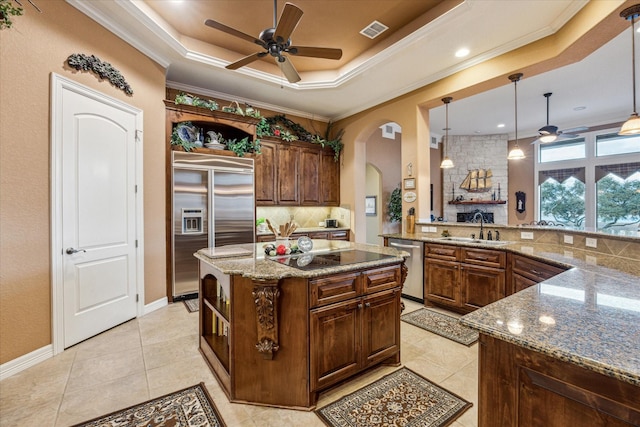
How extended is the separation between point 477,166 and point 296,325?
7.70 m

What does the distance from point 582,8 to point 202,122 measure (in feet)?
15.3

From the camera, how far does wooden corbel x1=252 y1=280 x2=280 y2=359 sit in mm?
1829

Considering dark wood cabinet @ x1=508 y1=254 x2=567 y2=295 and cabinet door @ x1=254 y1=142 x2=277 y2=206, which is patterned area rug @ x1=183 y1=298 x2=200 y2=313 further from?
dark wood cabinet @ x1=508 y1=254 x2=567 y2=295

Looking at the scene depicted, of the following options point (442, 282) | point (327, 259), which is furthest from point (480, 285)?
point (327, 259)

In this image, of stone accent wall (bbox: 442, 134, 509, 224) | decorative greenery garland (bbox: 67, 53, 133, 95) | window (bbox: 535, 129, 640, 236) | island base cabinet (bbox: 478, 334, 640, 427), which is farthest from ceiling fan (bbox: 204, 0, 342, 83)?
window (bbox: 535, 129, 640, 236)

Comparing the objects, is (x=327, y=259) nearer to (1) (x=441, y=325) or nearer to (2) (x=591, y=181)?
(1) (x=441, y=325)

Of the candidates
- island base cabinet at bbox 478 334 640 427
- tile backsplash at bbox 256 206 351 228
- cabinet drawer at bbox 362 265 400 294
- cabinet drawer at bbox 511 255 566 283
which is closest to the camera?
island base cabinet at bbox 478 334 640 427

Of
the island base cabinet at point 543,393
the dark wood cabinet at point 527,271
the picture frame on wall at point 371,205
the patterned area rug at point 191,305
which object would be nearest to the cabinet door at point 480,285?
the dark wood cabinet at point 527,271

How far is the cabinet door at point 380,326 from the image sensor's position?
222 cm

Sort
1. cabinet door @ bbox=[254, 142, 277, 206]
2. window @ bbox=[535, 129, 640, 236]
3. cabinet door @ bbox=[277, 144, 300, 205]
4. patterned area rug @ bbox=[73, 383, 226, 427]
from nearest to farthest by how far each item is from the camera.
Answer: patterned area rug @ bbox=[73, 383, 226, 427] → cabinet door @ bbox=[254, 142, 277, 206] → cabinet door @ bbox=[277, 144, 300, 205] → window @ bbox=[535, 129, 640, 236]

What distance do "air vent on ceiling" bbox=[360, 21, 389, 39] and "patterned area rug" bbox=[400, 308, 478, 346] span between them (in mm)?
3587

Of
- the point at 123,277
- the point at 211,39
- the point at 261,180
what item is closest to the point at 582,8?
the point at 211,39

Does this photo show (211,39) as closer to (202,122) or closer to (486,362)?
(202,122)

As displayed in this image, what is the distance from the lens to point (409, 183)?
4.59 m
